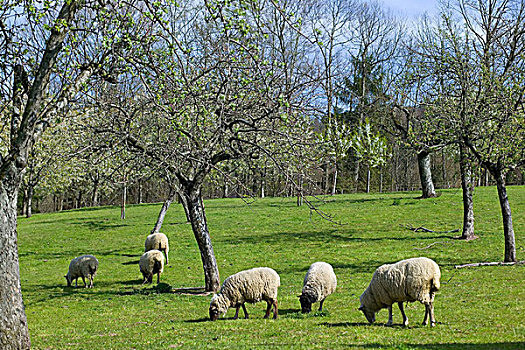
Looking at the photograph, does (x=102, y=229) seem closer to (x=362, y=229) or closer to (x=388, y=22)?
(x=362, y=229)

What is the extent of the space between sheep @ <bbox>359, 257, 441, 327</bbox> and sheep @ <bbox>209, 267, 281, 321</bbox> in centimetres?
279

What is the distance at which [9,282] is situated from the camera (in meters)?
9.19

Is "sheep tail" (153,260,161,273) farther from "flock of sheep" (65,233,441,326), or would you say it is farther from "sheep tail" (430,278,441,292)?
"sheep tail" (430,278,441,292)

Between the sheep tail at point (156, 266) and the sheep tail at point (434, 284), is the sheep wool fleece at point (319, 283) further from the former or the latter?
the sheep tail at point (156, 266)

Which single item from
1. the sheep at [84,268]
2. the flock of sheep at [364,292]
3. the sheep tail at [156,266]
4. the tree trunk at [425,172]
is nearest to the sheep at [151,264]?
the sheep tail at [156,266]

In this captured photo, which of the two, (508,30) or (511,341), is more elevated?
(508,30)

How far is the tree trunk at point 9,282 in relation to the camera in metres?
9.04

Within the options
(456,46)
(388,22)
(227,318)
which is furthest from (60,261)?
(388,22)

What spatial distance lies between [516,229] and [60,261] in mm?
25498

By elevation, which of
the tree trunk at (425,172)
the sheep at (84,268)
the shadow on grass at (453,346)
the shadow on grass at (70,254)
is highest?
the tree trunk at (425,172)

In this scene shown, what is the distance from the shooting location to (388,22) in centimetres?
4909

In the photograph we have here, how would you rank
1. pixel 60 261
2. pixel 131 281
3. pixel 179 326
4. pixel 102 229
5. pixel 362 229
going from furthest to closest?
pixel 102 229 < pixel 362 229 < pixel 60 261 < pixel 131 281 < pixel 179 326

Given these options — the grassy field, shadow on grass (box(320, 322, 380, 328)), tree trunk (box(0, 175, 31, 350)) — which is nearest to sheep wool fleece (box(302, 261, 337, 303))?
the grassy field

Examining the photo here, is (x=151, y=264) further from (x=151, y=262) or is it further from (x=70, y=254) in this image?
(x=70, y=254)
